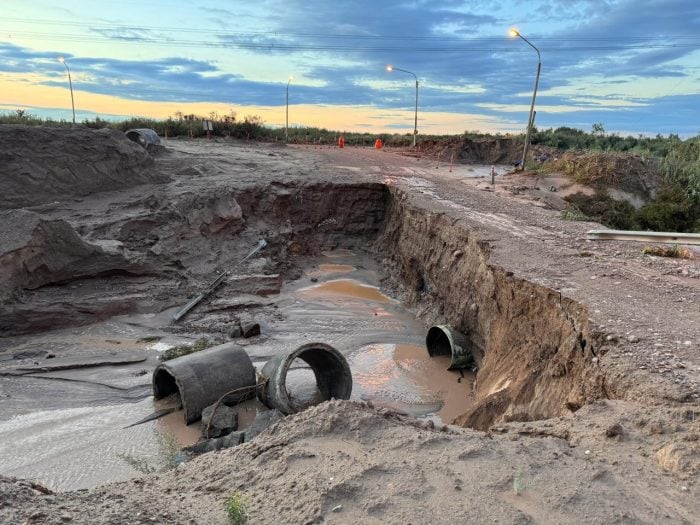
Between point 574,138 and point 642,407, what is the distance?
137 feet

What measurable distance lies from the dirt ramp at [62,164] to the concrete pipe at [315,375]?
10.2 metres

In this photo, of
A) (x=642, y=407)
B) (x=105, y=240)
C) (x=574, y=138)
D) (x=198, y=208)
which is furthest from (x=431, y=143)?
(x=642, y=407)

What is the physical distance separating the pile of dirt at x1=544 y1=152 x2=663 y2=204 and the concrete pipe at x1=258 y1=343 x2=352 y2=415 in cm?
1624

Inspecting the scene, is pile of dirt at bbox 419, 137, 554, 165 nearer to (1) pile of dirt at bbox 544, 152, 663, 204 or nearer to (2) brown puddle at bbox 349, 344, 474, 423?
(1) pile of dirt at bbox 544, 152, 663, 204

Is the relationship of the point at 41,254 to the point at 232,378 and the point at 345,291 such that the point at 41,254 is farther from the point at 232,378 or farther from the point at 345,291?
the point at 345,291

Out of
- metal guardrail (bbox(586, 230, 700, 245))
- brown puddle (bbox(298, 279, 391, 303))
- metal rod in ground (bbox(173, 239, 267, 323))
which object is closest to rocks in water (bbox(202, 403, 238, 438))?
metal rod in ground (bbox(173, 239, 267, 323))

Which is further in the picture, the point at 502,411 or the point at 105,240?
the point at 105,240

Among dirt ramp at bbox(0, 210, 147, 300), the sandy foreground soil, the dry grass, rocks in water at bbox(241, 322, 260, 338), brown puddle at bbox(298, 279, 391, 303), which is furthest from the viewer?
brown puddle at bbox(298, 279, 391, 303)

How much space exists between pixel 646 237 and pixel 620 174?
41.1 feet

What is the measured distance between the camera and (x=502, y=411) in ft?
23.6

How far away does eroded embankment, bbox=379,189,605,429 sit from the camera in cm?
633

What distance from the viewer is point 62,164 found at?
1542 cm

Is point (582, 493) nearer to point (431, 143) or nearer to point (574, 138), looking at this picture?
point (431, 143)

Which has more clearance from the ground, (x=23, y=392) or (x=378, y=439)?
(x=378, y=439)
